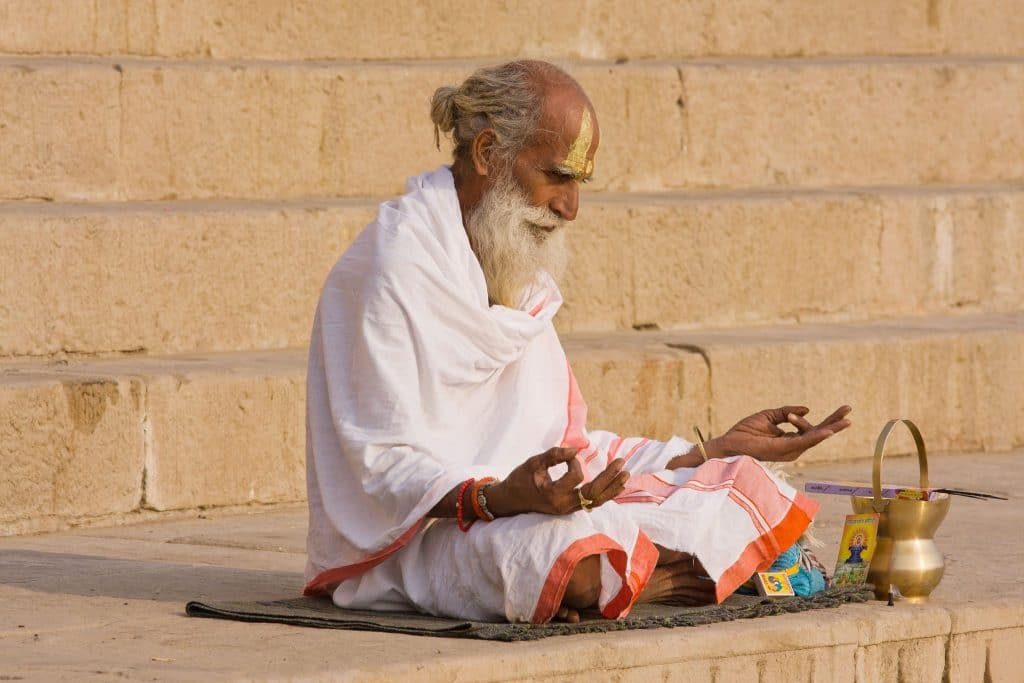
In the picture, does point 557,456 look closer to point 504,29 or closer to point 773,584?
point 773,584

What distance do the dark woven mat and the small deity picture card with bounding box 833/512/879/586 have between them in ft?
0.18

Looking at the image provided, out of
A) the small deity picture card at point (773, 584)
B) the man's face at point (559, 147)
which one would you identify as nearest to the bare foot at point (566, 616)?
the small deity picture card at point (773, 584)

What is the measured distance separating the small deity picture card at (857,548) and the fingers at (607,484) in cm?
94

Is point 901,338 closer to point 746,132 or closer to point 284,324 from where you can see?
point 746,132

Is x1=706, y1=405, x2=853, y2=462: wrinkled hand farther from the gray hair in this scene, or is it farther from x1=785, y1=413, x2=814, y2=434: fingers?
the gray hair

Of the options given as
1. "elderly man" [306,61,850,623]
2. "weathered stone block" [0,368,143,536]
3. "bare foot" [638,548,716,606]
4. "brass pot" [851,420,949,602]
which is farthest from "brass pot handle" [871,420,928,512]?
"weathered stone block" [0,368,143,536]

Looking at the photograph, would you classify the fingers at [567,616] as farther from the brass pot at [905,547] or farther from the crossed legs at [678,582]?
the brass pot at [905,547]

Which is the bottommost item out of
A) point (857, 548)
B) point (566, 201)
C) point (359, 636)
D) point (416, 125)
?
point (359, 636)

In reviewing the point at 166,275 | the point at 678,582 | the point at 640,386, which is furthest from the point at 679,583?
the point at 166,275

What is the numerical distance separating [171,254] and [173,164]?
0.62 meters

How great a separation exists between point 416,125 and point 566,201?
122 inches

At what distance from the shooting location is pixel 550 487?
402 cm

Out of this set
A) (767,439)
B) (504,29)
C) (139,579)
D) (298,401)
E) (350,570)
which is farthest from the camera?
(504,29)

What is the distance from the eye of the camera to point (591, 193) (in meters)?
8.10
